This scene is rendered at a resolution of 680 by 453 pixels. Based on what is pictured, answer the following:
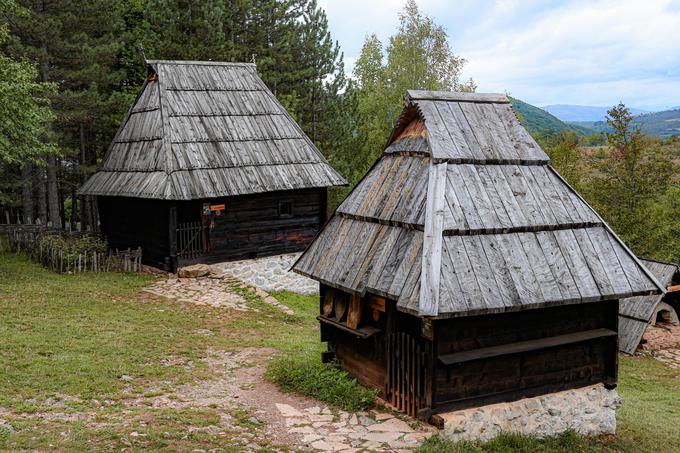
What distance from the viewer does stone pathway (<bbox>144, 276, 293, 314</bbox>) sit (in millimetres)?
15633

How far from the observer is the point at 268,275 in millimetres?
18594

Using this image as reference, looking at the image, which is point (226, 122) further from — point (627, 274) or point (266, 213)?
point (627, 274)

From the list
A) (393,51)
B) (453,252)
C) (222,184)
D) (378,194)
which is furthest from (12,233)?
(393,51)

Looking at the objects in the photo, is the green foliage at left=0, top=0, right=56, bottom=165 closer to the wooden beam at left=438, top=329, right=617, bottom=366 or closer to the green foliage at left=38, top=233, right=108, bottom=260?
the green foliage at left=38, top=233, right=108, bottom=260

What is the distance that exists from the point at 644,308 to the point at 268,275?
34.0 feet

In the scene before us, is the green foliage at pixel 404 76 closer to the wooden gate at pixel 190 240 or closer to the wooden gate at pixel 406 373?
the wooden gate at pixel 190 240

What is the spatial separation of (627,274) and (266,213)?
40.4 ft

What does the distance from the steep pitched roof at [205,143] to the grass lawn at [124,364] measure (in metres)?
2.98

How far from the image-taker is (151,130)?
61.2ft

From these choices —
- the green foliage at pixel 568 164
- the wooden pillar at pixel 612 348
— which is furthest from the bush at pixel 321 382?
the green foliage at pixel 568 164

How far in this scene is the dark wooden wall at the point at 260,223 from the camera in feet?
60.5

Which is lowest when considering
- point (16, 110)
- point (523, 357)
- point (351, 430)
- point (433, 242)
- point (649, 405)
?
point (649, 405)

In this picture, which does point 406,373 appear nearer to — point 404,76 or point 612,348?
point 612,348

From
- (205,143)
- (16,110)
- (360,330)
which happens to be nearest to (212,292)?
(205,143)
